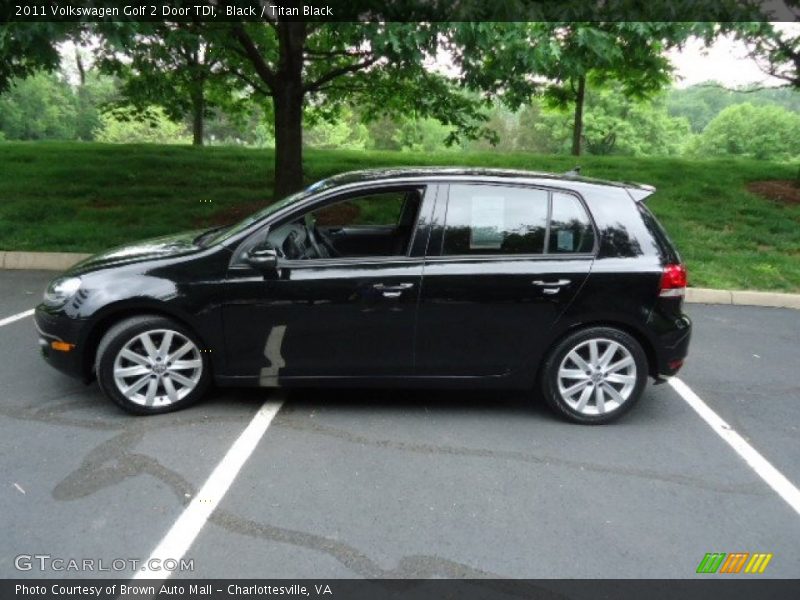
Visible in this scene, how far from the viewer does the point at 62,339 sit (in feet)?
12.9

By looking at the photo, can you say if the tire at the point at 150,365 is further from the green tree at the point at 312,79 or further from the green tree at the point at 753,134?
the green tree at the point at 753,134

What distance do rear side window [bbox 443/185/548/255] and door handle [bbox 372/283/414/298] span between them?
391mm

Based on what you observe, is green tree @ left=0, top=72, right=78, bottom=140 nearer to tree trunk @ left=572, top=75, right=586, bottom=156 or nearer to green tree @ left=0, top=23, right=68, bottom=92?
tree trunk @ left=572, top=75, right=586, bottom=156

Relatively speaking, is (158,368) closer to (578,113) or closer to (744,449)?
(744,449)

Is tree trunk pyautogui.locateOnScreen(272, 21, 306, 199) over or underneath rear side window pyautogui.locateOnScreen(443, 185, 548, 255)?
over

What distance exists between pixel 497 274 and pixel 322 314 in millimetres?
Answer: 1105

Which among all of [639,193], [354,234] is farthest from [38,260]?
[639,193]

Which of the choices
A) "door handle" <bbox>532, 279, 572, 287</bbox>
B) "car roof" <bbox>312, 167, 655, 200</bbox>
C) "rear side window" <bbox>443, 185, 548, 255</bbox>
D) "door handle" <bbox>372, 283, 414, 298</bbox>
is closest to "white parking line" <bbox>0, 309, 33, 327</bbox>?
"car roof" <bbox>312, 167, 655, 200</bbox>

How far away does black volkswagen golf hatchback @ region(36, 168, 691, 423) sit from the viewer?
154 inches

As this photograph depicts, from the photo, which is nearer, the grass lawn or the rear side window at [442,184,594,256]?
the rear side window at [442,184,594,256]

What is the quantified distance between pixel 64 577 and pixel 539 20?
6569 mm

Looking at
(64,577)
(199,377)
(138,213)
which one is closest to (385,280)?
(199,377)

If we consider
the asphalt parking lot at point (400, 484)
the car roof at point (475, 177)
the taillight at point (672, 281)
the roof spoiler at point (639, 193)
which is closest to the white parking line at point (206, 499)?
the asphalt parking lot at point (400, 484)
